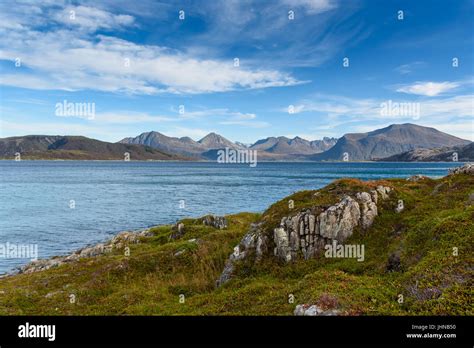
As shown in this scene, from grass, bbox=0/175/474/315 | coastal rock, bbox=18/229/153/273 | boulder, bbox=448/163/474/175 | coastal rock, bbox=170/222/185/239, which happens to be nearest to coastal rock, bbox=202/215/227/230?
coastal rock, bbox=170/222/185/239

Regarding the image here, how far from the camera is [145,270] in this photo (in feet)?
96.1

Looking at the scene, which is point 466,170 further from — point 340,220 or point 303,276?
point 303,276

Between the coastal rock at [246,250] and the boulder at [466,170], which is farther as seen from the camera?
the boulder at [466,170]

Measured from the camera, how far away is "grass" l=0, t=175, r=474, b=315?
15087 millimetres
